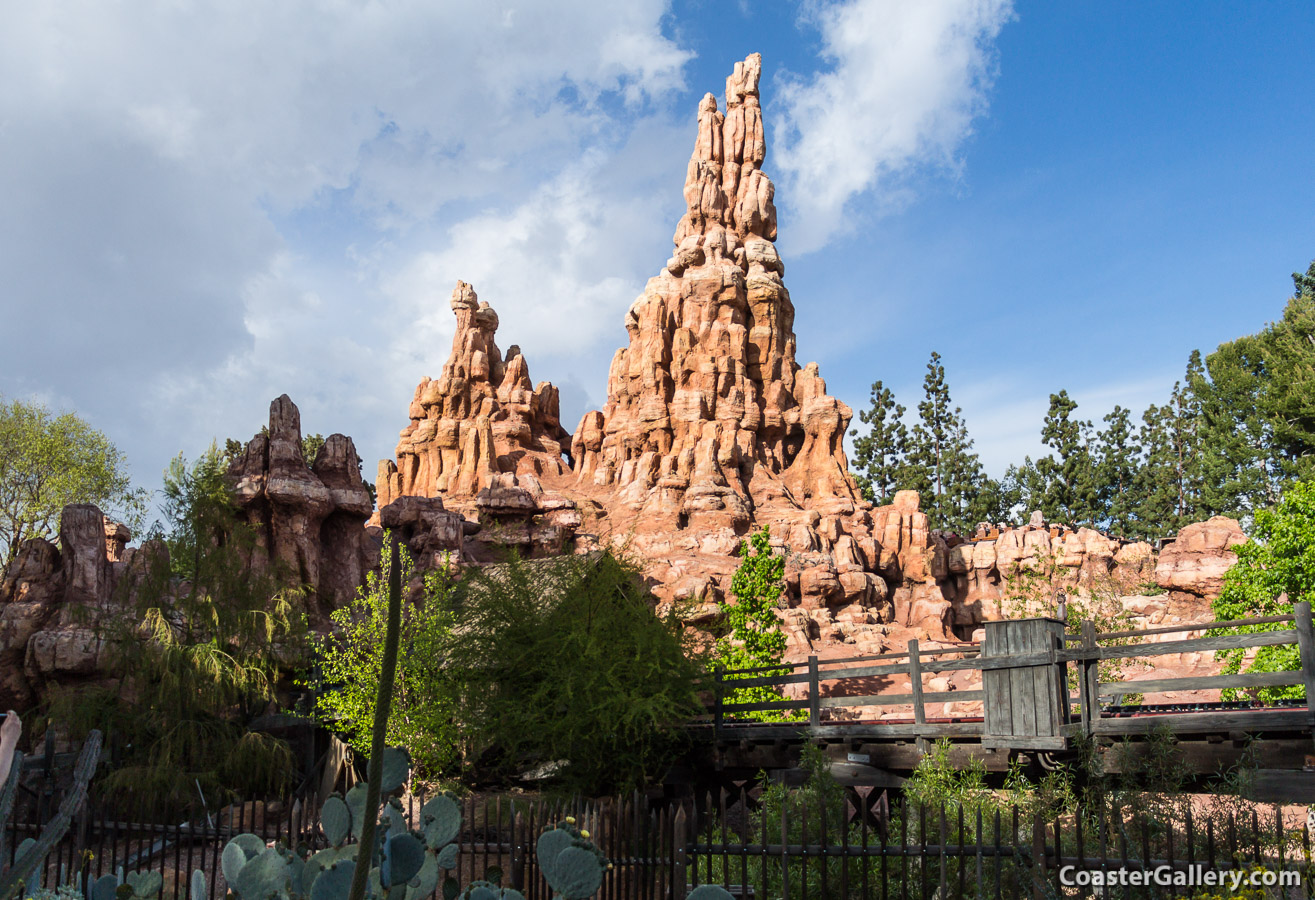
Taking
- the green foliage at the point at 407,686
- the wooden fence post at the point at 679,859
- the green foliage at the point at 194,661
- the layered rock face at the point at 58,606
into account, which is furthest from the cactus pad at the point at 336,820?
the layered rock face at the point at 58,606

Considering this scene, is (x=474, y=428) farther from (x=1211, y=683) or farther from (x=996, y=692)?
(x=1211, y=683)

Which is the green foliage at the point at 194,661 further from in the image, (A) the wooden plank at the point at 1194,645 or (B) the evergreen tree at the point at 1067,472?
(B) the evergreen tree at the point at 1067,472

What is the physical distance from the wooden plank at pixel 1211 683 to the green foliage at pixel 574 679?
709 cm

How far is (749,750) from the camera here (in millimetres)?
15898

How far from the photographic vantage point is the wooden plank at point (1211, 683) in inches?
385

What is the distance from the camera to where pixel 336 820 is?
12.5 feet

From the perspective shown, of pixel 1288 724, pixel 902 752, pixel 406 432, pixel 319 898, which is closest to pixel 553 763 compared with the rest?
pixel 902 752

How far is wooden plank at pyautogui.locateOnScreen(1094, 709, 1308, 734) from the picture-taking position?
10.1m

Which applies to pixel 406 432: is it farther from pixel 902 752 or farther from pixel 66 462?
pixel 902 752

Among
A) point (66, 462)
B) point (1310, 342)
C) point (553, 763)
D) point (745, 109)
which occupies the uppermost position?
point (745, 109)

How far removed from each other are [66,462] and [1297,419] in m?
50.2

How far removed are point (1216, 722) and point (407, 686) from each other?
592 inches

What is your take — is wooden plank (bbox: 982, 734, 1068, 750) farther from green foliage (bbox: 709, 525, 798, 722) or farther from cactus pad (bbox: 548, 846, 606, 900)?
green foliage (bbox: 709, 525, 798, 722)

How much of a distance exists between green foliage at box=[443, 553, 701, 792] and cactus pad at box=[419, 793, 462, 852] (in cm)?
1113
